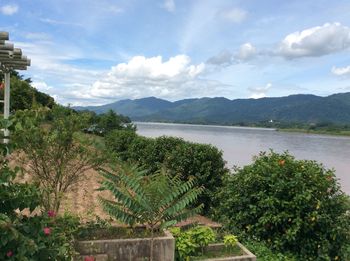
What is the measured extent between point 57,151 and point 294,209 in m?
3.28

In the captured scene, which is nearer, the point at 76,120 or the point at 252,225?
the point at 76,120

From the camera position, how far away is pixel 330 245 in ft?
16.6

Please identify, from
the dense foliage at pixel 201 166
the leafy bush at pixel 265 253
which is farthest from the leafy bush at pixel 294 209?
the dense foliage at pixel 201 166

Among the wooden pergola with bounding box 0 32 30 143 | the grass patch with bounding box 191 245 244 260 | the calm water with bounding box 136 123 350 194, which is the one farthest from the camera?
the calm water with bounding box 136 123 350 194

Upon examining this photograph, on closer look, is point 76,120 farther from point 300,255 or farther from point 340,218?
point 340,218

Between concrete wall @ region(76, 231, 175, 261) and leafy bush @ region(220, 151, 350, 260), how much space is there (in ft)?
5.77

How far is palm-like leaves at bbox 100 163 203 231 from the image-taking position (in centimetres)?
411

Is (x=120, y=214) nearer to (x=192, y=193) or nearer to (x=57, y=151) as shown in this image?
(x=192, y=193)

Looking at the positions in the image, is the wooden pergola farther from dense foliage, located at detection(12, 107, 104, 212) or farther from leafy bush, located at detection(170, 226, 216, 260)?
leafy bush, located at detection(170, 226, 216, 260)

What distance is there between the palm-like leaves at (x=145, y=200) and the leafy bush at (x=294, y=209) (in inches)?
59.6

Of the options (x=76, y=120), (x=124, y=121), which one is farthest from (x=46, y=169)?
(x=124, y=121)

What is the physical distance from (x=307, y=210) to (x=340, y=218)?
0.53 m

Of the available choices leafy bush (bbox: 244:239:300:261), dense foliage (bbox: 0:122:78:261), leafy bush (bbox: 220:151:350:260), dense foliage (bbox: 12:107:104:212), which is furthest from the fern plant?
dense foliage (bbox: 0:122:78:261)

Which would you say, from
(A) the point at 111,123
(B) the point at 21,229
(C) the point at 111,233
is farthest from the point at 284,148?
(B) the point at 21,229
